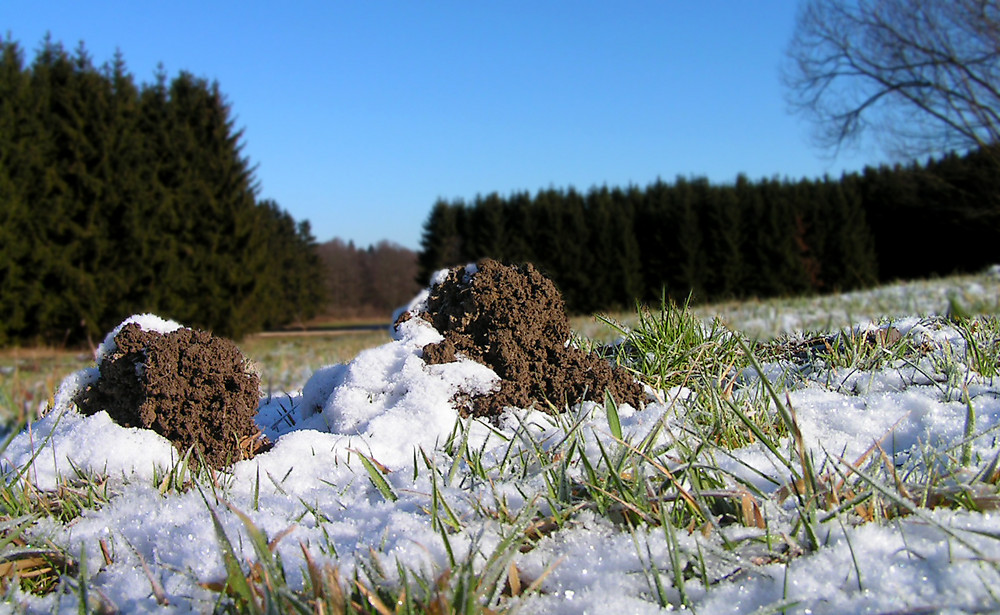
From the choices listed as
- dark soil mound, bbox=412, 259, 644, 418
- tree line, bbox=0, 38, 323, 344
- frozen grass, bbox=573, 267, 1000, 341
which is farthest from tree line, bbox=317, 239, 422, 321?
dark soil mound, bbox=412, 259, 644, 418

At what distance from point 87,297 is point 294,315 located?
53.1 ft

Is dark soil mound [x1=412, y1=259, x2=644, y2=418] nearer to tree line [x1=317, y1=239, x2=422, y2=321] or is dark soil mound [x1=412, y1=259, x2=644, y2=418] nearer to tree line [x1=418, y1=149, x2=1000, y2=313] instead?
tree line [x1=418, y1=149, x2=1000, y2=313]

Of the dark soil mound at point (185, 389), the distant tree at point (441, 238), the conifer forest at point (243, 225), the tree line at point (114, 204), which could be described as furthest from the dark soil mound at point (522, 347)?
the distant tree at point (441, 238)

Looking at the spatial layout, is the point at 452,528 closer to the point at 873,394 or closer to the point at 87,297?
the point at 873,394

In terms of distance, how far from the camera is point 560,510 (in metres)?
1.16

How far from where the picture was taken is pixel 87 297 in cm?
1365

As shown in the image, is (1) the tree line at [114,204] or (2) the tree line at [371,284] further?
(2) the tree line at [371,284]

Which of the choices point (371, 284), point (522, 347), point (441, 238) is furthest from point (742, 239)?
point (371, 284)

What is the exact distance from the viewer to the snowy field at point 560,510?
3.01 feet

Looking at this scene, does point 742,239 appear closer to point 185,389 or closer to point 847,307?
point 847,307

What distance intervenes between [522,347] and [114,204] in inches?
589

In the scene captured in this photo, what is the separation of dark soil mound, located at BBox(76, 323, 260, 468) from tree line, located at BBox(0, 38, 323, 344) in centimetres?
1189

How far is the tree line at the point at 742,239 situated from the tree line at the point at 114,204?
9447 mm

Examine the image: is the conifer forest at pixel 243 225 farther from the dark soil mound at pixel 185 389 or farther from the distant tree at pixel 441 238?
the dark soil mound at pixel 185 389
